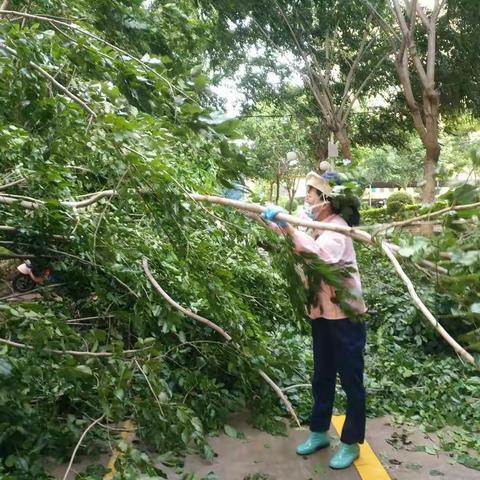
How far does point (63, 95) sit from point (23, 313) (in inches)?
47.3

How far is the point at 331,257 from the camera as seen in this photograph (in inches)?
124

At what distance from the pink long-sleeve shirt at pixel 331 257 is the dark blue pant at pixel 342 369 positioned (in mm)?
86

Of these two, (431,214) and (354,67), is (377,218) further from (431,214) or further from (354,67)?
(354,67)

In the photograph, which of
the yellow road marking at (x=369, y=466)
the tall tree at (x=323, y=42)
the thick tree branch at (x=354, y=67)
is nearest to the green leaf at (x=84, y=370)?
the yellow road marking at (x=369, y=466)

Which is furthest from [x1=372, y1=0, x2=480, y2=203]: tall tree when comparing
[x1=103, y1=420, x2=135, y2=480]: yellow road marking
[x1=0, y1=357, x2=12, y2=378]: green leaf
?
[x1=0, y1=357, x2=12, y2=378]: green leaf

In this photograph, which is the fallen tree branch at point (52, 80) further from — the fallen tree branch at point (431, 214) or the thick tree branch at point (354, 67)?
the thick tree branch at point (354, 67)

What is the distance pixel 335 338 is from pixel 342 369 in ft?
0.66

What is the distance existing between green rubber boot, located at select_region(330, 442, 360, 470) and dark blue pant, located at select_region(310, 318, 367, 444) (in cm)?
6

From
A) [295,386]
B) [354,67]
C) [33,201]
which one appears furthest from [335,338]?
[354,67]

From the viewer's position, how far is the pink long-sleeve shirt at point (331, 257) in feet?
9.84

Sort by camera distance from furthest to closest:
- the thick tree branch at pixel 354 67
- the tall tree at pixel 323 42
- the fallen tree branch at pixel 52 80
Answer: the thick tree branch at pixel 354 67 → the tall tree at pixel 323 42 → the fallen tree branch at pixel 52 80

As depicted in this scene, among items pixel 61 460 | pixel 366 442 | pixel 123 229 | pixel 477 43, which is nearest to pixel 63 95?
pixel 123 229

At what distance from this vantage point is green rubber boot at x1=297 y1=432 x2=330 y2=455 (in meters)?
3.65

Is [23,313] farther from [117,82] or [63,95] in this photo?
A: [117,82]
